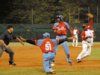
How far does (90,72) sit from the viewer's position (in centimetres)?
1360

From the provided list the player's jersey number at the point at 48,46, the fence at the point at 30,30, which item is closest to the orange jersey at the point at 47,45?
the player's jersey number at the point at 48,46

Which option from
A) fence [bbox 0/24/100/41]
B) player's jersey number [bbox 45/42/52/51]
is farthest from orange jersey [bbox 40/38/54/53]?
fence [bbox 0/24/100/41]

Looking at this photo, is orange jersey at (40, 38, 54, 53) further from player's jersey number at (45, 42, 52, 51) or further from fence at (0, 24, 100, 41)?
fence at (0, 24, 100, 41)

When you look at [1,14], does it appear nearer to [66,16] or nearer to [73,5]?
[66,16]

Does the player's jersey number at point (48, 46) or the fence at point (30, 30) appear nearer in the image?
the player's jersey number at point (48, 46)

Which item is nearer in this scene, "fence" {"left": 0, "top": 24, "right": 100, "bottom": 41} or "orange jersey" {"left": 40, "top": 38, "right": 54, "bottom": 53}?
Result: "orange jersey" {"left": 40, "top": 38, "right": 54, "bottom": 53}

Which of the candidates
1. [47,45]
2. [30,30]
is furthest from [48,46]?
[30,30]

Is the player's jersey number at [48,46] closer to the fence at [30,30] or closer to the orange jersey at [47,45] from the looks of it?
the orange jersey at [47,45]

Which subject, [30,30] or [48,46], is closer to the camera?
[48,46]

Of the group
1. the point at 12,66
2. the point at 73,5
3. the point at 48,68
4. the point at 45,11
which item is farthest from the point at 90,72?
the point at 73,5

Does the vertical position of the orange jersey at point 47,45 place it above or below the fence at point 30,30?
above

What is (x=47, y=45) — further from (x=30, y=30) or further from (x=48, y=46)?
(x=30, y=30)

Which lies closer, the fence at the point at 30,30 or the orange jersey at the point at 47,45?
the orange jersey at the point at 47,45

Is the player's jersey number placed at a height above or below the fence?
above
